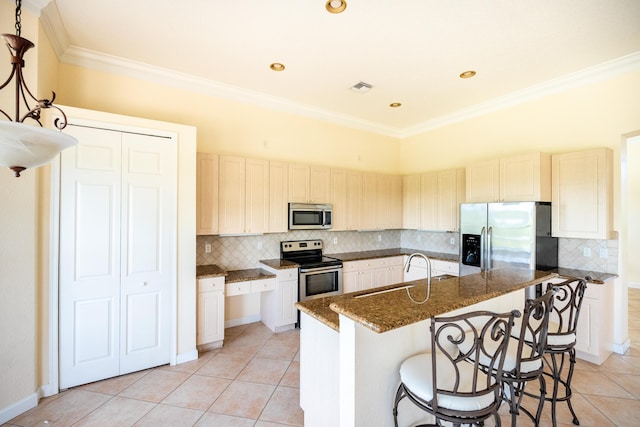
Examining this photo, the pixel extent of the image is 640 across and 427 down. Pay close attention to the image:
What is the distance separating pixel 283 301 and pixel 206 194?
1.70 metres

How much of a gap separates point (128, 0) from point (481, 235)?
14.7 ft

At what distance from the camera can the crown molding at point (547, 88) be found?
3.09m

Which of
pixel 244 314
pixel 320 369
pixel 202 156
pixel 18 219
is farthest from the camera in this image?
pixel 244 314

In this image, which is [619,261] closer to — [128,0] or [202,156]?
[202,156]

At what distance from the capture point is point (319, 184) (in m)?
4.42

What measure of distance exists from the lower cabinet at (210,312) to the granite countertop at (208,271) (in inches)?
1.9

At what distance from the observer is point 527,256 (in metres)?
3.34

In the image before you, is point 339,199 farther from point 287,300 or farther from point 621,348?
point 621,348

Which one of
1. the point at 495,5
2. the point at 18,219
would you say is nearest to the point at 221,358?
the point at 18,219

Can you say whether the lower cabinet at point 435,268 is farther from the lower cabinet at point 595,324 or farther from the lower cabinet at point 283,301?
the lower cabinet at point 283,301

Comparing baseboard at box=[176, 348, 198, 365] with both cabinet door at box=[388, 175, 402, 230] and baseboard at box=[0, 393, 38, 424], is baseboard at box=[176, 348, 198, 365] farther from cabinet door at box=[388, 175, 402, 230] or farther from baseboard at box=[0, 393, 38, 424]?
cabinet door at box=[388, 175, 402, 230]

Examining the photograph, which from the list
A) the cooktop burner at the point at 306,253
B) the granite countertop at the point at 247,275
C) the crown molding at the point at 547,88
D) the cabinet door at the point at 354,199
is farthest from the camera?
the cabinet door at the point at 354,199

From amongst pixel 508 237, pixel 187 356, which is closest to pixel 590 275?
pixel 508 237

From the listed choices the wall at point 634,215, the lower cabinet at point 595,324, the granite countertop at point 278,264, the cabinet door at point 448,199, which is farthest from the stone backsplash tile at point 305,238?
the wall at point 634,215
